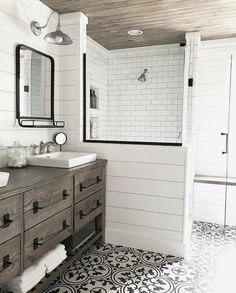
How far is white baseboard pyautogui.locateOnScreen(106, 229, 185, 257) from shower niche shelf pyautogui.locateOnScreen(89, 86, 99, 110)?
5.69ft

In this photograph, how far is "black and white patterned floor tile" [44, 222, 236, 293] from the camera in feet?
6.26

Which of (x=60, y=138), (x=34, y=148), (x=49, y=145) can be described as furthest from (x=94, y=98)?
(x=34, y=148)

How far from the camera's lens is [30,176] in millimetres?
1713

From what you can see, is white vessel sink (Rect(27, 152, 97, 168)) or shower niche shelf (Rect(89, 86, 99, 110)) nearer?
white vessel sink (Rect(27, 152, 97, 168))

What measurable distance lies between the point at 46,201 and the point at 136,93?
8.88 feet

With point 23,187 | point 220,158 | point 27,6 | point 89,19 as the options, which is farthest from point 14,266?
point 220,158

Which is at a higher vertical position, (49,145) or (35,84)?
(35,84)

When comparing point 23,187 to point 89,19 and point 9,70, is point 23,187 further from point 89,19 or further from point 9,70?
point 89,19

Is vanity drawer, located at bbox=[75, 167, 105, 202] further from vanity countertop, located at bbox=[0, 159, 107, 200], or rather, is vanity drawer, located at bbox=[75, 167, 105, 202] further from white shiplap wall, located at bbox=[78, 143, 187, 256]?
white shiplap wall, located at bbox=[78, 143, 187, 256]

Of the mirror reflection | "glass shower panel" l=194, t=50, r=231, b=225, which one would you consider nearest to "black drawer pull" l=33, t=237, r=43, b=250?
the mirror reflection

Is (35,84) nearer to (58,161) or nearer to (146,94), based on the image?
(58,161)

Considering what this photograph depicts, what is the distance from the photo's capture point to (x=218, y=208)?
10.5 feet

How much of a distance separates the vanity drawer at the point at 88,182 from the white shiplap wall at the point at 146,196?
0.57 ft

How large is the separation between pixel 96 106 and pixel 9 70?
5.69 feet
